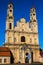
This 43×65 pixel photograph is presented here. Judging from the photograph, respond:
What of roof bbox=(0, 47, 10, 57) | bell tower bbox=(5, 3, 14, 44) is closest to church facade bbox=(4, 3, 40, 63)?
bell tower bbox=(5, 3, 14, 44)

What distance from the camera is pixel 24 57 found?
54094 millimetres

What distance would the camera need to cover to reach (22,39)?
185 ft

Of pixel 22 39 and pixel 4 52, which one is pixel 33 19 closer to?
pixel 22 39

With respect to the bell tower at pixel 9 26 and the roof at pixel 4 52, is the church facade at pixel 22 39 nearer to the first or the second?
the bell tower at pixel 9 26

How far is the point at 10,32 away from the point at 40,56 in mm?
11243

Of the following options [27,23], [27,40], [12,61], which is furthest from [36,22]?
[12,61]

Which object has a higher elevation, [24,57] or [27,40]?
[27,40]

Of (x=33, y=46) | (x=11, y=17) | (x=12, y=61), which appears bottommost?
(x=12, y=61)

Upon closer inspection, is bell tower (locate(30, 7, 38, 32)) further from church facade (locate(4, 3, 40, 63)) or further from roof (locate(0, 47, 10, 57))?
roof (locate(0, 47, 10, 57))

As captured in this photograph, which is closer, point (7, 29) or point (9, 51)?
point (9, 51)

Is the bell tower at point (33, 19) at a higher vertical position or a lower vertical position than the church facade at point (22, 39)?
higher

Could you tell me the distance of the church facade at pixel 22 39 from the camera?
5416cm

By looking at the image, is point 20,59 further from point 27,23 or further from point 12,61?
point 27,23

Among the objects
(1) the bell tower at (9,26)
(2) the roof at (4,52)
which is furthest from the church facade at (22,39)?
(2) the roof at (4,52)
